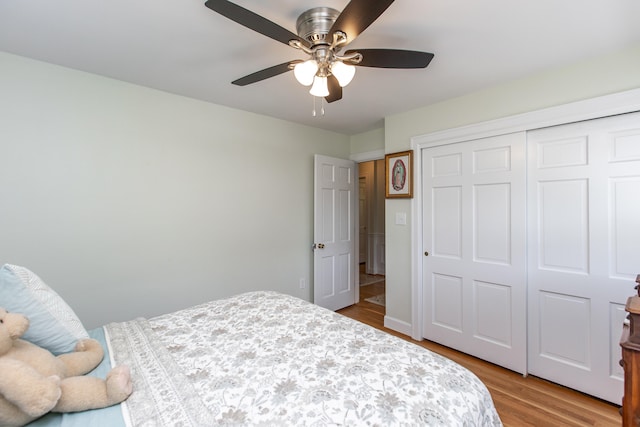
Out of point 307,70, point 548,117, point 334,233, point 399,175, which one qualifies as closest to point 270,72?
point 307,70

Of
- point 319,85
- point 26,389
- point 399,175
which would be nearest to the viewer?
point 26,389

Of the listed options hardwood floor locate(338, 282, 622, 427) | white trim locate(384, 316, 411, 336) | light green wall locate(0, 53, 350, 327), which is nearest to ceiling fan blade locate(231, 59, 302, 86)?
light green wall locate(0, 53, 350, 327)

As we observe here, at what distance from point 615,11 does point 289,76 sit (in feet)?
6.23

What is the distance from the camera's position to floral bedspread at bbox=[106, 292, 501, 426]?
2.94 feet

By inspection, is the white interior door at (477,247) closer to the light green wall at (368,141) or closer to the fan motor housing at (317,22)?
the light green wall at (368,141)

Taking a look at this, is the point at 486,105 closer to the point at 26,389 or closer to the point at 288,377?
the point at 288,377

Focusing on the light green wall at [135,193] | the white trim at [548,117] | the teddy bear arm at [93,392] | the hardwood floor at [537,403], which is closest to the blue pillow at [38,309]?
the teddy bear arm at [93,392]

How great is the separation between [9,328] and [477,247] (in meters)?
2.88

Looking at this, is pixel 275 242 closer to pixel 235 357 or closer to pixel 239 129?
pixel 239 129

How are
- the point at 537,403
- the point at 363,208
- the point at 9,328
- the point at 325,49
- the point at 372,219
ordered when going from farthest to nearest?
1. the point at 363,208
2. the point at 372,219
3. the point at 537,403
4. the point at 325,49
5. the point at 9,328

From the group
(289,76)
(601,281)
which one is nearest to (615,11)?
(601,281)

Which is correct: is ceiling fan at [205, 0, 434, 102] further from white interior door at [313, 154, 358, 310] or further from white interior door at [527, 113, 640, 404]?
white interior door at [313, 154, 358, 310]

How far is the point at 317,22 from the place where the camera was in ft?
4.69

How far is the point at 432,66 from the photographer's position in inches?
79.4
